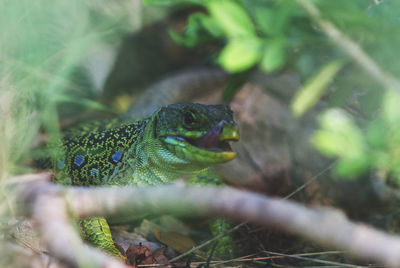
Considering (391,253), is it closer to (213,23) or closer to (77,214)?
(77,214)

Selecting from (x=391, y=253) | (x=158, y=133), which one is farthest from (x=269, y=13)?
(x=158, y=133)

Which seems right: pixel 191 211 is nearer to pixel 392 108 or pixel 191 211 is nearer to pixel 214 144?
pixel 392 108

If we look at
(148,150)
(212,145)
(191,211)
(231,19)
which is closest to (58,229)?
(191,211)

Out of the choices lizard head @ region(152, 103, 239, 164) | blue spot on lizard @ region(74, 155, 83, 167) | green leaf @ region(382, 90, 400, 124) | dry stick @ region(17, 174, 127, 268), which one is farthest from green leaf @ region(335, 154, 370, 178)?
blue spot on lizard @ region(74, 155, 83, 167)

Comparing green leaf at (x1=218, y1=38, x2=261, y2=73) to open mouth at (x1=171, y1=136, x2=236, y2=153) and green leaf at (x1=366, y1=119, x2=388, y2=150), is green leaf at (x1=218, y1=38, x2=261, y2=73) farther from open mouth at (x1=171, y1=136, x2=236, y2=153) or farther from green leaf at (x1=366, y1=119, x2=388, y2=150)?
open mouth at (x1=171, y1=136, x2=236, y2=153)

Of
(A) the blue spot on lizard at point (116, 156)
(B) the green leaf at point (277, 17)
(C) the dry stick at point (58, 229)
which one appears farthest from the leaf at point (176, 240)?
(B) the green leaf at point (277, 17)

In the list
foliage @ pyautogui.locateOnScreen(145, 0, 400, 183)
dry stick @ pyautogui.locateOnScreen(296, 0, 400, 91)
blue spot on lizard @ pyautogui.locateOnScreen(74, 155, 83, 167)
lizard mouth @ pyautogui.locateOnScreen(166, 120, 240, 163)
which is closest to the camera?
foliage @ pyautogui.locateOnScreen(145, 0, 400, 183)

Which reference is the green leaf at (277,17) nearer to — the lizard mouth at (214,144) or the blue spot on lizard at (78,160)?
the lizard mouth at (214,144)
